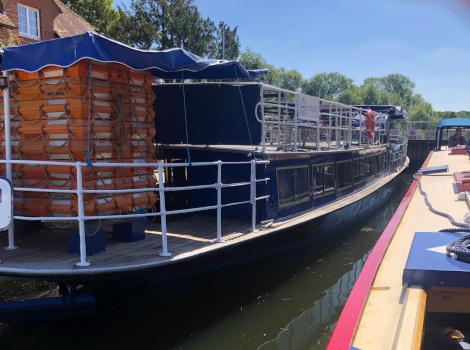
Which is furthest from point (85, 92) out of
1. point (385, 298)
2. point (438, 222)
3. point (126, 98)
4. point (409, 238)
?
point (438, 222)

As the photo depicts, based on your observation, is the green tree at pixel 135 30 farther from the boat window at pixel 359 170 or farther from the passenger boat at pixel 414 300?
the passenger boat at pixel 414 300

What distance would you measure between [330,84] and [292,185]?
305ft

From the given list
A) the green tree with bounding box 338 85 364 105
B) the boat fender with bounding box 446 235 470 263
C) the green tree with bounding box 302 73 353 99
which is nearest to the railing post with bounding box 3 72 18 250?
the boat fender with bounding box 446 235 470 263

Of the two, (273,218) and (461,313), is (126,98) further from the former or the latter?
(461,313)

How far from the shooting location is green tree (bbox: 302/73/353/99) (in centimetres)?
9206

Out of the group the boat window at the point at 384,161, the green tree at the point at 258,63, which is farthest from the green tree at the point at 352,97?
the boat window at the point at 384,161

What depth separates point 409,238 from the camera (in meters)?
5.39

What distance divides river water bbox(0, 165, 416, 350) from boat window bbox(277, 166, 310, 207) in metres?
1.17

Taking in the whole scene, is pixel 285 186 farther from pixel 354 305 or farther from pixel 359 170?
pixel 359 170

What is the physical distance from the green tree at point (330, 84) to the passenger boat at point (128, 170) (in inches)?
3449

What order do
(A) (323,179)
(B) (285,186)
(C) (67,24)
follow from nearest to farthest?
(B) (285,186), (A) (323,179), (C) (67,24)

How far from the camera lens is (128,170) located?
5695 mm

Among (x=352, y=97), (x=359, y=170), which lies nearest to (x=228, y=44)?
(x=359, y=170)

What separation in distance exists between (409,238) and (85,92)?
4660 millimetres
